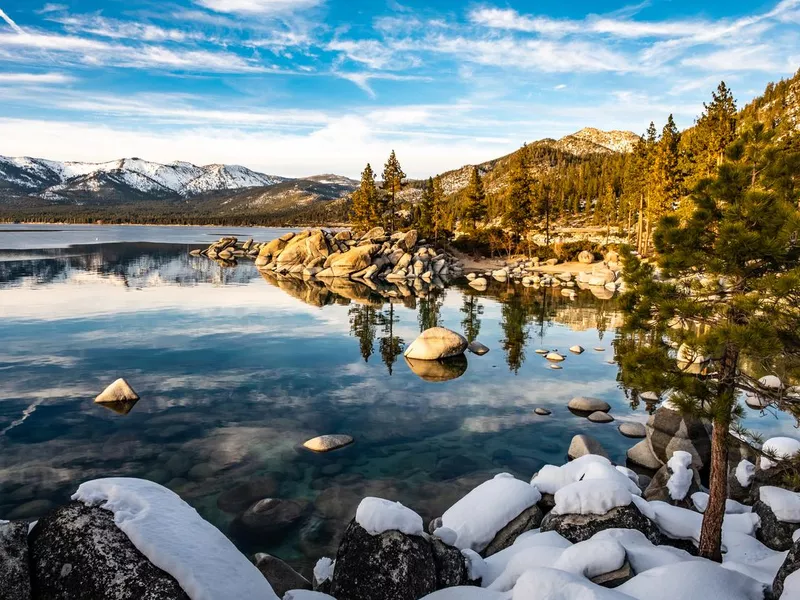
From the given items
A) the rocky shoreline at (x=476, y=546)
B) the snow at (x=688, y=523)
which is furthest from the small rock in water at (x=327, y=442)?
the snow at (x=688, y=523)

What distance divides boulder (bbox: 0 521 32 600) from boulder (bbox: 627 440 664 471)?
14658 mm

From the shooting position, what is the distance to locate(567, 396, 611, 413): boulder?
1909cm

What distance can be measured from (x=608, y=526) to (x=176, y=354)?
22737 mm

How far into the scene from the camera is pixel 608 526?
9.30 meters

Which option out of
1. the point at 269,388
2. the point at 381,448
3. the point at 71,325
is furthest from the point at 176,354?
the point at 381,448

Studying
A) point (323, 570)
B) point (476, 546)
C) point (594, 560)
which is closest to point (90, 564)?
point (323, 570)

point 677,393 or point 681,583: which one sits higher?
point 677,393

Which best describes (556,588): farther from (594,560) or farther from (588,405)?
(588,405)

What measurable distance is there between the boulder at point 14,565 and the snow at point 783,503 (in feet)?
38.9

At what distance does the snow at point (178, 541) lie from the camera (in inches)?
228

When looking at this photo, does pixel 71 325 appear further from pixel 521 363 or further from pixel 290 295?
pixel 521 363

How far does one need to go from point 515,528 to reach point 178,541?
6.90 m

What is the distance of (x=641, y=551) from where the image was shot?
823 centimetres

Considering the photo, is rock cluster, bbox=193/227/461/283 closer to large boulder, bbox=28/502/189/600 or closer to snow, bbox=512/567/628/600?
snow, bbox=512/567/628/600
